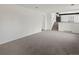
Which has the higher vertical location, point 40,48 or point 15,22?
point 15,22

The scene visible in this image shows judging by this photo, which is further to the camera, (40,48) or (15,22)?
(15,22)

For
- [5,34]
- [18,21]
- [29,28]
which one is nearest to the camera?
[5,34]

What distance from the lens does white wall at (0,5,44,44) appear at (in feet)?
13.0

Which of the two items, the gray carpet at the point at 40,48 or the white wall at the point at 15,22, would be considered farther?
the white wall at the point at 15,22

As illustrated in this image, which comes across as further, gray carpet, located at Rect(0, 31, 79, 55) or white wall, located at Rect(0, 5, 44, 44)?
white wall, located at Rect(0, 5, 44, 44)

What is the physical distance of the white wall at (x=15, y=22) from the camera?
3975mm

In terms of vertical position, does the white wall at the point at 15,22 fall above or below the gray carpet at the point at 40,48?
above

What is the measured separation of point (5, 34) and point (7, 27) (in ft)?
0.99

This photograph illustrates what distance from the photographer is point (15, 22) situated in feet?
15.4

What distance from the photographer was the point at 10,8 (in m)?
4.26

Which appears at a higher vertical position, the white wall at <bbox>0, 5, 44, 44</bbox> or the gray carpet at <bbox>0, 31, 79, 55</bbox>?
the white wall at <bbox>0, 5, 44, 44</bbox>
